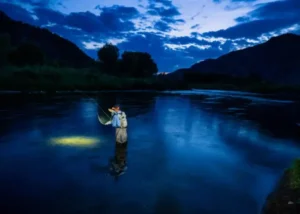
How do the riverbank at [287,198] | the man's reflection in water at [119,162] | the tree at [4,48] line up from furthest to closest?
1. the tree at [4,48]
2. the man's reflection in water at [119,162]
3. the riverbank at [287,198]

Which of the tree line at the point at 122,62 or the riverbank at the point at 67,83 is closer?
the riverbank at the point at 67,83

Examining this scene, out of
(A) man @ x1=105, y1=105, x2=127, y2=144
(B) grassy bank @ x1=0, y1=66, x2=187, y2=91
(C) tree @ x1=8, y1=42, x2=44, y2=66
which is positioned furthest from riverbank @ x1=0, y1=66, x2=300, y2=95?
(A) man @ x1=105, y1=105, x2=127, y2=144

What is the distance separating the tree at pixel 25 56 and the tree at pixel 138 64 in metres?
48.4

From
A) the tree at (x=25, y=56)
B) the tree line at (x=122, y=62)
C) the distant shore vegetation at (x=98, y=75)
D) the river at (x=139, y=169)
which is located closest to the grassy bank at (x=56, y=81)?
the distant shore vegetation at (x=98, y=75)

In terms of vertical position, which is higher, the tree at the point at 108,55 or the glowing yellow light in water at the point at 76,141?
the tree at the point at 108,55

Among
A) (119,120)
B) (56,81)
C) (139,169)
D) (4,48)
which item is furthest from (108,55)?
(139,169)

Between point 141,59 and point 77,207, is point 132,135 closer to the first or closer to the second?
point 77,207

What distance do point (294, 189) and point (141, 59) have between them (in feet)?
531

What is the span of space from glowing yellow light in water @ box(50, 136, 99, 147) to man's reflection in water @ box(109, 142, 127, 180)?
262 cm

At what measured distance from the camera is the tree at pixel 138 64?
16138 cm

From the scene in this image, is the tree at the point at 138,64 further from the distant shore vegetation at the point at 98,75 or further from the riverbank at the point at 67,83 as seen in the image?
the riverbank at the point at 67,83

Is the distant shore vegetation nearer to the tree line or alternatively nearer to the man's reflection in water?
the tree line

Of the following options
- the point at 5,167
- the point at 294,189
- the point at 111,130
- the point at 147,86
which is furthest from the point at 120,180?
the point at 147,86

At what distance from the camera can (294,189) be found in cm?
1109
